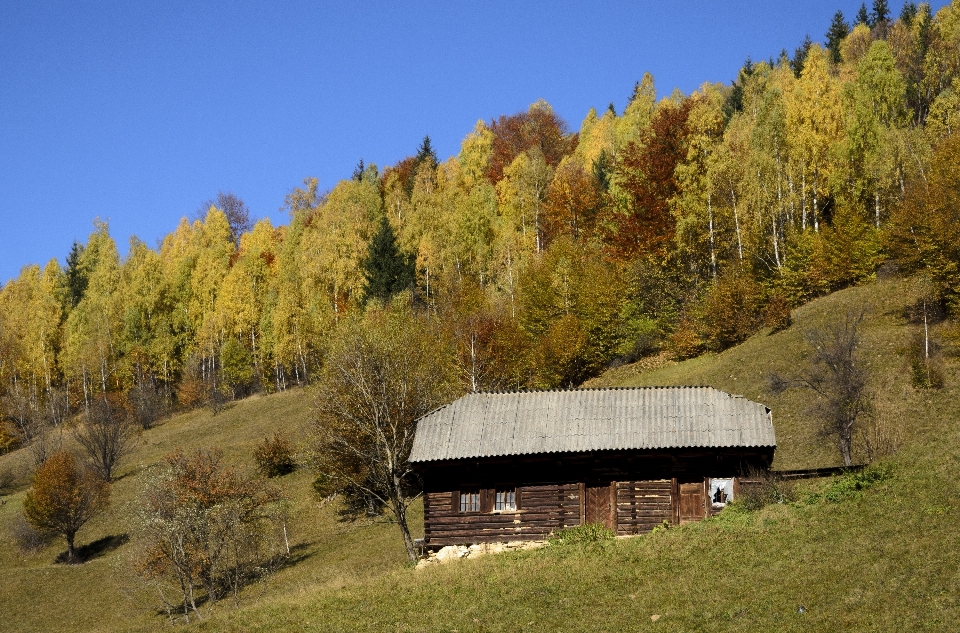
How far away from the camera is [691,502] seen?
95.0 ft

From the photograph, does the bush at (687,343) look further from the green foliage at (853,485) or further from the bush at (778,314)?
the green foliage at (853,485)

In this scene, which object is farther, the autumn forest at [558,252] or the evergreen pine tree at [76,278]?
the evergreen pine tree at [76,278]

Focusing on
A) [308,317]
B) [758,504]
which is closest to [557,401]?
[758,504]

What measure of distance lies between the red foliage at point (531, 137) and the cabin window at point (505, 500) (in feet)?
227

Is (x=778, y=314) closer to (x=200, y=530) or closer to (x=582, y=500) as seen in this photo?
(x=582, y=500)

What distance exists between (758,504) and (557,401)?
7.61m

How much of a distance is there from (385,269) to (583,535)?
1821 inches

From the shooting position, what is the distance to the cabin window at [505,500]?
29.7 metres

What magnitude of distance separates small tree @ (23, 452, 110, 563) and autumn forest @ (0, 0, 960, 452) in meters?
16.3

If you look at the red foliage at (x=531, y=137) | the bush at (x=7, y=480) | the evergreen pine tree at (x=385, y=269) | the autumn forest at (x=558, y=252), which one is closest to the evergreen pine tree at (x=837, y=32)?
the autumn forest at (x=558, y=252)

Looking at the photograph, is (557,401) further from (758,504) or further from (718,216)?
(718,216)

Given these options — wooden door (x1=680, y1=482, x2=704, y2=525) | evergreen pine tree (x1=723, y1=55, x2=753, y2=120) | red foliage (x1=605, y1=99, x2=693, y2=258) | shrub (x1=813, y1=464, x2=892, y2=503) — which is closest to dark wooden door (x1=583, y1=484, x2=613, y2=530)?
wooden door (x1=680, y1=482, x2=704, y2=525)

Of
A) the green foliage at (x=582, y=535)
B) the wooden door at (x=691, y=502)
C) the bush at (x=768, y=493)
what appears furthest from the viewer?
the wooden door at (x=691, y=502)

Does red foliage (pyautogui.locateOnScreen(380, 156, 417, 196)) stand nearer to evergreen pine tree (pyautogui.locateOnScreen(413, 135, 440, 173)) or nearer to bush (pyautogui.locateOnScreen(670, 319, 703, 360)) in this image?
evergreen pine tree (pyautogui.locateOnScreen(413, 135, 440, 173))
